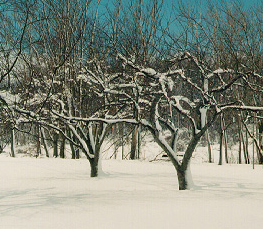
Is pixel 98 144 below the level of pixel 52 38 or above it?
below

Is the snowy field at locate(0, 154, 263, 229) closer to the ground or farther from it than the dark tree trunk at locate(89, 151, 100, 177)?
closer to the ground

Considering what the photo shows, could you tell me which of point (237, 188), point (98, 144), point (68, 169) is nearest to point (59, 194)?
point (98, 144)

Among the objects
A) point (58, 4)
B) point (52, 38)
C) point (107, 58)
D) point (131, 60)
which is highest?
point (58, 4)

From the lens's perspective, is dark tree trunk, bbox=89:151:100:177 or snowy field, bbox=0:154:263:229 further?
dark tree trunk, bbox=89:151:100:177

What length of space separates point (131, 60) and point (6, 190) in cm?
479

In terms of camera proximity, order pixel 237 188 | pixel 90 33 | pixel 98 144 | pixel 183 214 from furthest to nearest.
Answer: pixel 90 33, pixel 98 144, pixel 237 188, pixel 183 214

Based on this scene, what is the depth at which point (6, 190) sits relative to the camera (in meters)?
7.41

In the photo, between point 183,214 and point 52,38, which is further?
point 52,38

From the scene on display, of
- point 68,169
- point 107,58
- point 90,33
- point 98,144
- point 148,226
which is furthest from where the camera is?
point 68,169

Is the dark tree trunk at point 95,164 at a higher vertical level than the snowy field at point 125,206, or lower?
higher

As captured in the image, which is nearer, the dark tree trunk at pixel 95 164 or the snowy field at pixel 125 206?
the snowy field at pixel 125 206

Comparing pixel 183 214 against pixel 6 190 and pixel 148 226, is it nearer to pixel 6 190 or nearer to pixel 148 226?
pixel 148 226

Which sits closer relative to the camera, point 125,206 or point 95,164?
point 125,206

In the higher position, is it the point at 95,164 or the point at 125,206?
the point at 95,164
